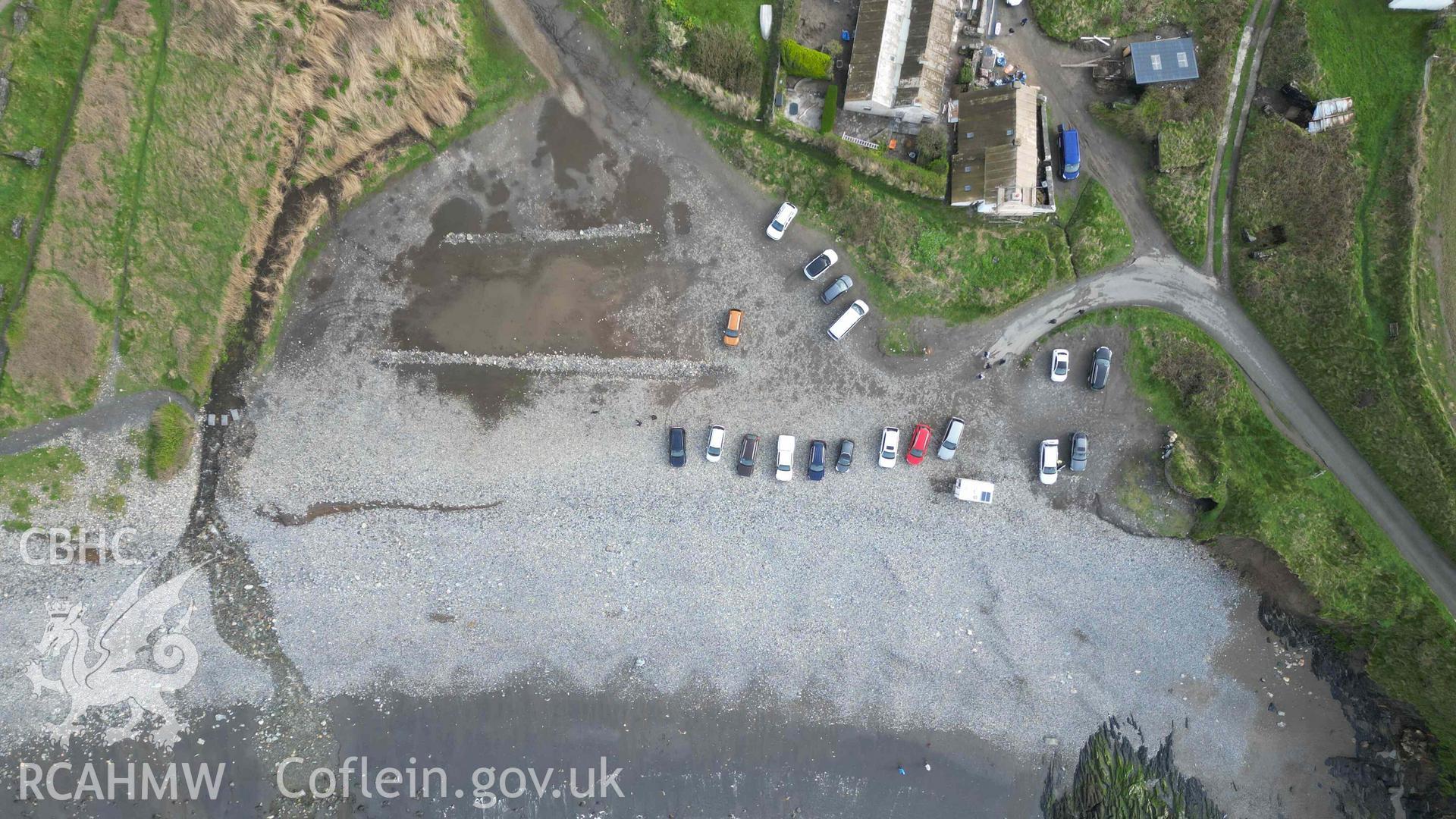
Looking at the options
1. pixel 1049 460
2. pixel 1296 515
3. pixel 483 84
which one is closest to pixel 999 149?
pixel 1049 460

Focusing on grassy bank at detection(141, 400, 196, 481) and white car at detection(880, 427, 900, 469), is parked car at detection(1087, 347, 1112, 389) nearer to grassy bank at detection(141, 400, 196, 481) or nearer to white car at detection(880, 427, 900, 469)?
white car at detection(880, 427, 900, 469)

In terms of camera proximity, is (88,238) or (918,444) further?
(918,444)

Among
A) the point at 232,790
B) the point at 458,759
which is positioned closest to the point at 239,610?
the point at 232,790

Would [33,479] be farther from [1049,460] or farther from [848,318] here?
[1049,460]

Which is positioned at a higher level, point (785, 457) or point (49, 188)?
point (49, 188)

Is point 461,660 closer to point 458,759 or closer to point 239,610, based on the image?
point 458,759

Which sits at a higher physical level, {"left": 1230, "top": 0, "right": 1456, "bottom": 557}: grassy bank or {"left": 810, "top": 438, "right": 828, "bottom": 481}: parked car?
{"left": 1230, "top": 0, "right": 1456, "bottom": 557}: grassy bank

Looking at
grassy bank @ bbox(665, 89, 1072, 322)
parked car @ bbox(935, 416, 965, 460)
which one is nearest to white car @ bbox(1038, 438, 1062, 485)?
parked car @ bbox(935, 416, 965, 460)
